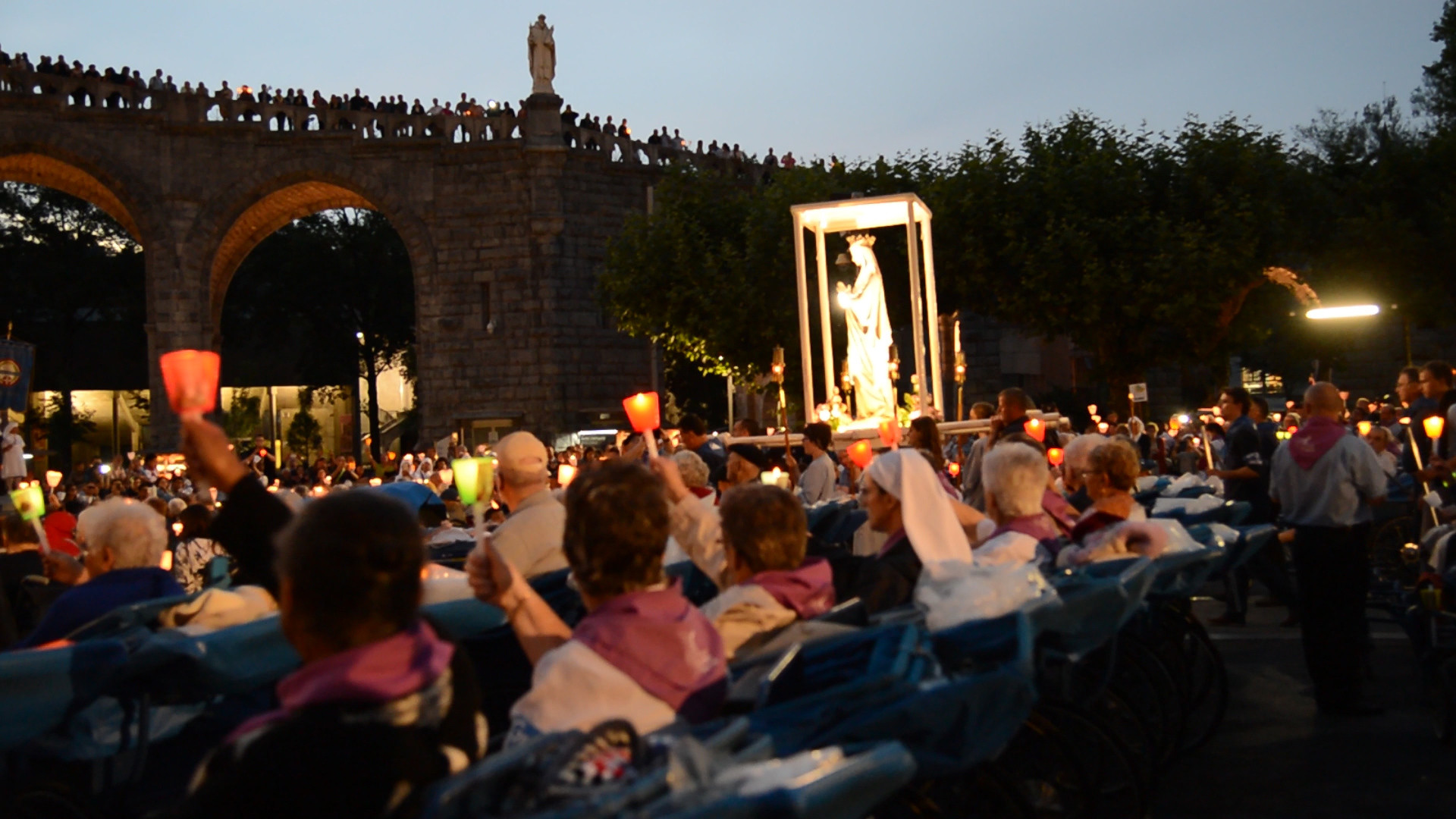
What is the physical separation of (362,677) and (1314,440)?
6.16 m

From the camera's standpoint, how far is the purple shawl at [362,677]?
7.81 ft

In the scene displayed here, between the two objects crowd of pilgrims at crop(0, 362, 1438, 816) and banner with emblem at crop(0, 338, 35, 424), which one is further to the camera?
banner with emblem at crop(0, 338, 35, 424)

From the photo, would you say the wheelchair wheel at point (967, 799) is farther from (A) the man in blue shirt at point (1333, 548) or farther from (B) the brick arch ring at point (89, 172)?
(B) the brick arch ring at point (89, 172)

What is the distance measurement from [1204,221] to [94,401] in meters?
34.0

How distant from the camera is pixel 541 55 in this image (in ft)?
111

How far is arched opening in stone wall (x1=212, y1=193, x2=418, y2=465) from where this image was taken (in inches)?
1896

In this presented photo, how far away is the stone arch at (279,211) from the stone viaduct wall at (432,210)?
5 centimetres

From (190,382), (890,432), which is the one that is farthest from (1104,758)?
(890,432)

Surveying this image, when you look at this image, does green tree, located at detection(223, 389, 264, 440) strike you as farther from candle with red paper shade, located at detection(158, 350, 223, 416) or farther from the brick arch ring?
candle with red paper shade, located at detection(158, 350, 223, 416)

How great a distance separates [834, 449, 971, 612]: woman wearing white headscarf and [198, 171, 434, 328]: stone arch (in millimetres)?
30062

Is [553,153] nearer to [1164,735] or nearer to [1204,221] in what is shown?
[1204,221]

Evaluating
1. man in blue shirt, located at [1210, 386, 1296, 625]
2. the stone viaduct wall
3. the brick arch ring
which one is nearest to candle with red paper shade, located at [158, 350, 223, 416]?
man in blue shirt, located at [1210, 386, 1296, 625]

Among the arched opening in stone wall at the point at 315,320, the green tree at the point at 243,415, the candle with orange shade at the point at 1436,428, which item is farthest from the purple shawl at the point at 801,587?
the green tree at the point at 243,415

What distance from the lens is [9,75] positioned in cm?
3256
